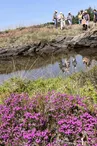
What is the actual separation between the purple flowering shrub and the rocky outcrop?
29.7 meters

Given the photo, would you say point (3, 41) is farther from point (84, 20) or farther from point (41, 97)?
point (41, 97)

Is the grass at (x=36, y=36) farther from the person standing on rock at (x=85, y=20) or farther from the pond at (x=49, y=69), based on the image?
the pond at (x=49, y=69)

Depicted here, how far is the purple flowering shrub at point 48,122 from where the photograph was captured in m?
4.14

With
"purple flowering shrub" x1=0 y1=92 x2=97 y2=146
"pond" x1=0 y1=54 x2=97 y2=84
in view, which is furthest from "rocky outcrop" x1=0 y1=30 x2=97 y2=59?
"purple flowering shrub" x1=0 y1=92 x2=97 y2=146

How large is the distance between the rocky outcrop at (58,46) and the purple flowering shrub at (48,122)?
29704mm

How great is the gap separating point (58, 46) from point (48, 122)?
32399mm

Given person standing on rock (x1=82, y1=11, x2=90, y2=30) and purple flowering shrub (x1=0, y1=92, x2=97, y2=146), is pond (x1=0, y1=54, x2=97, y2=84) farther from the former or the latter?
person standing on rock (x1=82, y1=11, x2=90, y2=30)

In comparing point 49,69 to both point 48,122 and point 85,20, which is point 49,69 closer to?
point 48,122

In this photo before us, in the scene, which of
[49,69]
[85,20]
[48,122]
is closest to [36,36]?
[85,20]

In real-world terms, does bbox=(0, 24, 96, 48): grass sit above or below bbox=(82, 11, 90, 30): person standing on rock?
below

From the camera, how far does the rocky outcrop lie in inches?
1400

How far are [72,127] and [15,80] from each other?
5579 mm

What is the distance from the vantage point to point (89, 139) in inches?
161

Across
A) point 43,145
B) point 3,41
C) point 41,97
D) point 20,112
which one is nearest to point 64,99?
point 41,97
